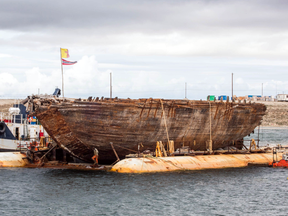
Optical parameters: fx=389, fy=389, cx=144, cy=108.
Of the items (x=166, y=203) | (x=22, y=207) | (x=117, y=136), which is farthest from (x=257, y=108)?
(x=22, y=207)

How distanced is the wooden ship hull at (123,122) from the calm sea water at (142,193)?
2.74 meters

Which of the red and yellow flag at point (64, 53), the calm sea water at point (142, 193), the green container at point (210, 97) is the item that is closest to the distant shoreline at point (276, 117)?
the green container at point (210, 97)

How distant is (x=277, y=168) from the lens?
3731 cm

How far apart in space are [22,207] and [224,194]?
13280 millimetres

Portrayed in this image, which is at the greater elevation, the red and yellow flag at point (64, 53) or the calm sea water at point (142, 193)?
the red and yellow flag at point (64, 53)

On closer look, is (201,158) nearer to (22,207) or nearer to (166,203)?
(166,203)

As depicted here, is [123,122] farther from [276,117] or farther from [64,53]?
[276,117]

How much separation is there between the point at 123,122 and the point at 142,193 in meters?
8.19

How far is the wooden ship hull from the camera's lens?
104 ft

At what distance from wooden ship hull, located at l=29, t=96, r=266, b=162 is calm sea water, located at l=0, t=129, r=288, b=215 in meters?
2.74

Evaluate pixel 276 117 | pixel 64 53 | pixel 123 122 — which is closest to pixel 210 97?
pixel 123 122

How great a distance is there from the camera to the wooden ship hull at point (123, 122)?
31578 mm

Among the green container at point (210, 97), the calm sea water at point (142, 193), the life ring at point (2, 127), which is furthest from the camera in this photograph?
the life ring at point (2, 127)

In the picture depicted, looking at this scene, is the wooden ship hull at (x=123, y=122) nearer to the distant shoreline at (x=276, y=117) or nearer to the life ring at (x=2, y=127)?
the life ring at (x=2, y=127)
